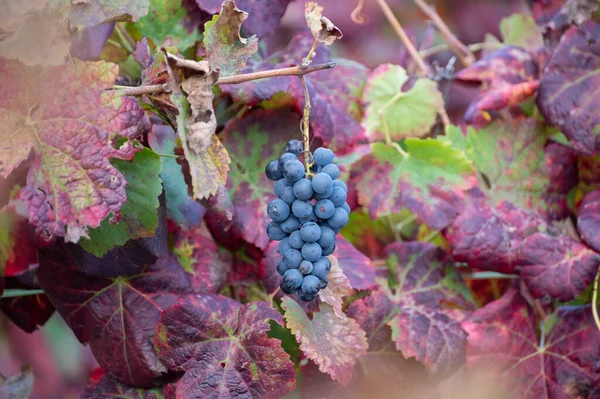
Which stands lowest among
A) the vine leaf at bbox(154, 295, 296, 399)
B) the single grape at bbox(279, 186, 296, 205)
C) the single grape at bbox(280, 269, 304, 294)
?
the vine leaf at bbox(154, 295, 296, 399)

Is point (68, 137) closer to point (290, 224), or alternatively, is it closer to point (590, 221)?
point (290, 224)

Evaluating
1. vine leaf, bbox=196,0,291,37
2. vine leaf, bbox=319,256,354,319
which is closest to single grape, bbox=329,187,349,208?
vine leaf, bbox=319,256,354,319

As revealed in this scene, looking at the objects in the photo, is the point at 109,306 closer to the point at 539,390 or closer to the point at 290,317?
the point at 290,317

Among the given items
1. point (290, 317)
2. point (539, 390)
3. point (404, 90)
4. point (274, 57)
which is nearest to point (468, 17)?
point (404, 90)

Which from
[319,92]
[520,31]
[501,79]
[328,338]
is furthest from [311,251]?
[520,31]

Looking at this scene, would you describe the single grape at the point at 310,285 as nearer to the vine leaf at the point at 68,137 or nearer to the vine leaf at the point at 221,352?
the vine leaf at the point at 221,352

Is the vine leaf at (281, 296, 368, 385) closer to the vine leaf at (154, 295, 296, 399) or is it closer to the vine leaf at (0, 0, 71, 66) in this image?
the vine leaf at (154, 295, 296, 399)
